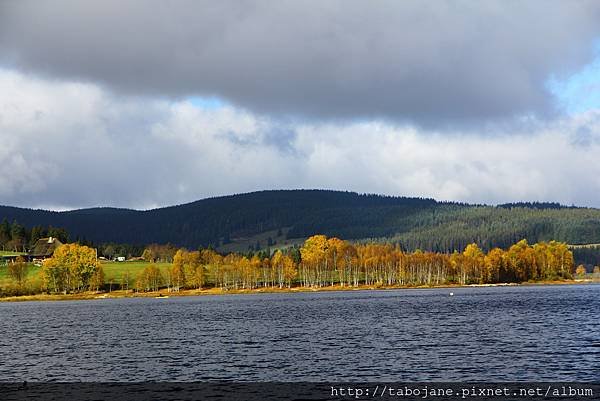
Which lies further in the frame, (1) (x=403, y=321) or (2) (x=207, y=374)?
(1) (x=403, y=321)

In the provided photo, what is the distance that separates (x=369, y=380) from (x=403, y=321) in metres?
56.2

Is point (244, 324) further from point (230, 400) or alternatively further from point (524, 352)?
point (230, 400)

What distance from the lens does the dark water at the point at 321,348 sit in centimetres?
6191

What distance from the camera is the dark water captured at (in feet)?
203

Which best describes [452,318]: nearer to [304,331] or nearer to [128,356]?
[304,331]

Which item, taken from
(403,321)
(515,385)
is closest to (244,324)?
(403,321)

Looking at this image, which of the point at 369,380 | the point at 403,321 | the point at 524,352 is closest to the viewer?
the point at 369,380

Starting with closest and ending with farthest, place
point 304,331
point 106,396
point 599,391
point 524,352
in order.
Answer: point 599,391, point 106,396, point 524,352, point 304,331

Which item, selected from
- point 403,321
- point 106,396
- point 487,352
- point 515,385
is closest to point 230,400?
point 106,396

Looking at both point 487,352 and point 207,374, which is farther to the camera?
point 487,352

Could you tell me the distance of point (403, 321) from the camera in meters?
112

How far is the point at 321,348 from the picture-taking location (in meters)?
80.1

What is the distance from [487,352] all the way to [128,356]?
1517 inches

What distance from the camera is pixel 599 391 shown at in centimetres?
4891
